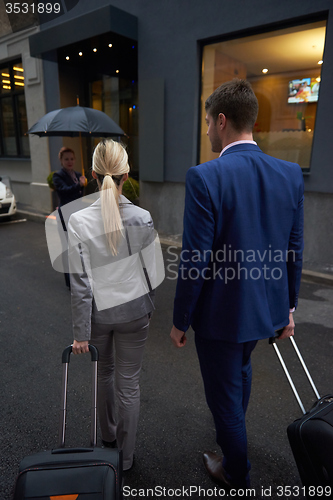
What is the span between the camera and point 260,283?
1.80 meters

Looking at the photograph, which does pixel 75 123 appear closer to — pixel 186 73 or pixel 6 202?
pixel 186 73

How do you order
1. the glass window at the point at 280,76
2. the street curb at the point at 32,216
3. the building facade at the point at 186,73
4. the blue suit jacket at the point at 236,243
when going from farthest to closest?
the street curb at the point at 32,216 < the glass window at the point at 280,76 < the building facade at the point at 186,73 < the blue suit jacket at the point at 236,243

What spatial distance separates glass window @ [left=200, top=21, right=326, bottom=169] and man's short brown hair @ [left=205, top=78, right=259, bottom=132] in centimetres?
556

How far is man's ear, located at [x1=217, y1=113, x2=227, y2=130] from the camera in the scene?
1770mm

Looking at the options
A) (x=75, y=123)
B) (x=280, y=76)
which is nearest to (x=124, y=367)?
(x=75, y=123)

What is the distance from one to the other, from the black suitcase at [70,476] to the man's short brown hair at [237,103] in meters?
1.69

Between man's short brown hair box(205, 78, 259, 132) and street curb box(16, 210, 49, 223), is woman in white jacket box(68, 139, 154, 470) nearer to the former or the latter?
man's short brown hair box(205, 78, 259, 132)

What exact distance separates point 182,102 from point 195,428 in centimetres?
705

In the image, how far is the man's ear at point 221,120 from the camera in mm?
1770

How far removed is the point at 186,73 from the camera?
7660 millimetres

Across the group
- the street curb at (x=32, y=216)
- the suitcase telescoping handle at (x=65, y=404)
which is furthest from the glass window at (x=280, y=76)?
the suitcase telescoping handle at (x=65, y=404)

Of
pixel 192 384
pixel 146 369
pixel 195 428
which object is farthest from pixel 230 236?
pixel 146 369

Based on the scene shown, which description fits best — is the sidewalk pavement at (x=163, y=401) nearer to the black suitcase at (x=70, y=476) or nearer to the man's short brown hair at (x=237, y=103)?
the black suitcase at (x=70, y=476)

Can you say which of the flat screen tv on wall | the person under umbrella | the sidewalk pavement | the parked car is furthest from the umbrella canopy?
the parked car
